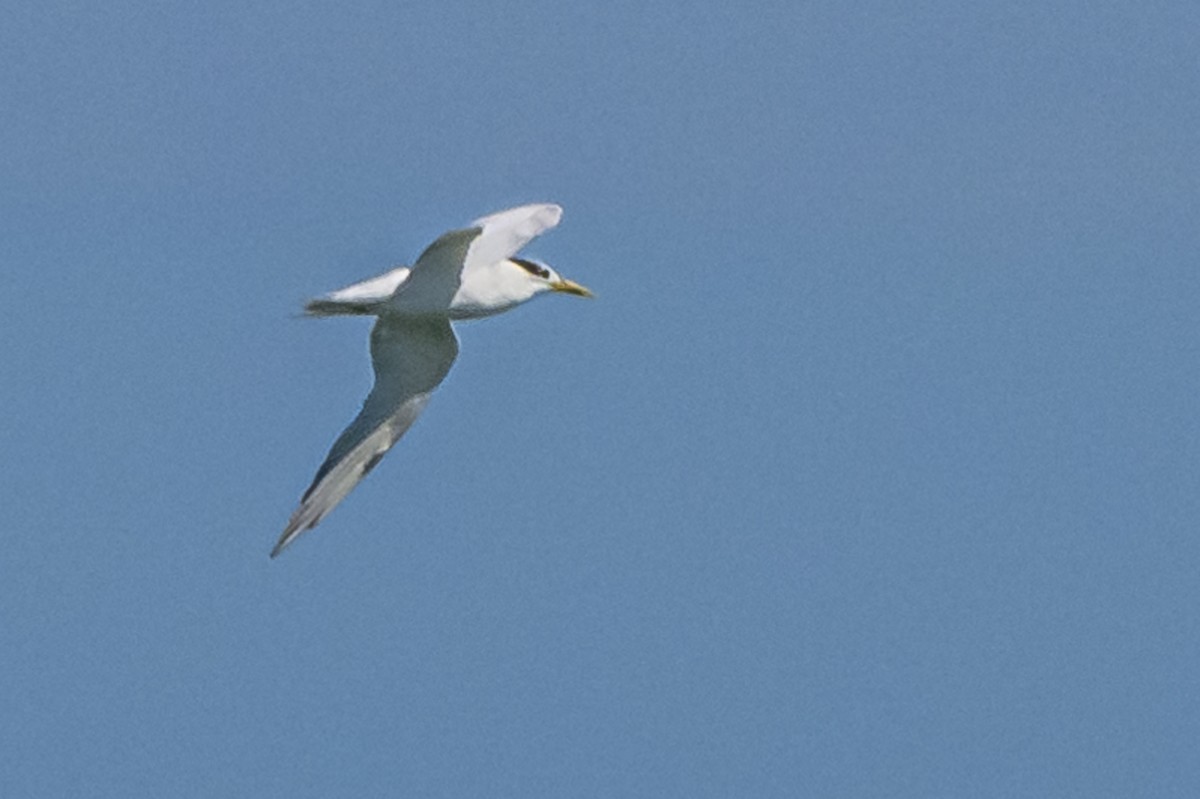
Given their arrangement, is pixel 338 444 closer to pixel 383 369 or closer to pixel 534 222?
pixel 383 369

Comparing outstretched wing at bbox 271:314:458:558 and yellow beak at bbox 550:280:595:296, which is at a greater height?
yellow beak at bbox 550:280:595:296

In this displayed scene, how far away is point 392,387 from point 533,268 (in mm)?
1993

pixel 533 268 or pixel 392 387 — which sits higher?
pixel 533 268

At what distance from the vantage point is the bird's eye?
29.9m

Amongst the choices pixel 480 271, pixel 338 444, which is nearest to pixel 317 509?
pixel 338 444

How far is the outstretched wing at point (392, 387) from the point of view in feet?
98.8

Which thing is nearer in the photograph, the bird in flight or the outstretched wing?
the bird in flight

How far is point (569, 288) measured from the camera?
3061cm

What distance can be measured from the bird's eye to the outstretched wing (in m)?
0.97

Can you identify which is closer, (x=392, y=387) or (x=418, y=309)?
(x=418, y=309)

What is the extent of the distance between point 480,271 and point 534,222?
3.49 ft

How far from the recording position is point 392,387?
101 feet

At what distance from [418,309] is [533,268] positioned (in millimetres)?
1492

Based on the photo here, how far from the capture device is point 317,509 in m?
29.6
